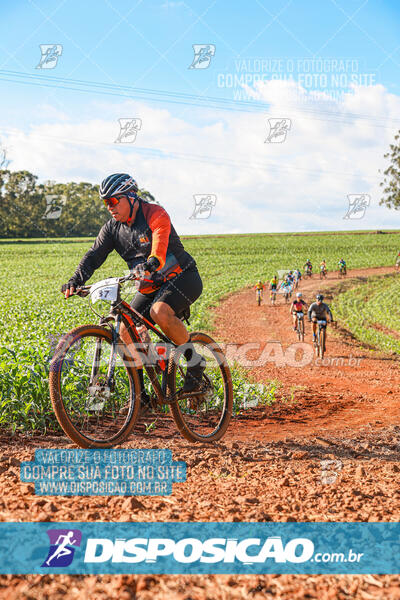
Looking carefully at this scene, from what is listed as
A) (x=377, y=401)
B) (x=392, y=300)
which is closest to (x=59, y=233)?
(x=392, y=300)

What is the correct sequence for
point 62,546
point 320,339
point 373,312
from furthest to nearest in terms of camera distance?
point 373,312 → point 320,339 → point 62,546

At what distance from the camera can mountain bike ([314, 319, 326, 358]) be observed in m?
15.3

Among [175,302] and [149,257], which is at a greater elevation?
[149,257]

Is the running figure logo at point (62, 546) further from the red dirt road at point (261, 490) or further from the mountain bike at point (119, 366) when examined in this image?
the mountain bike at point (119, 366)

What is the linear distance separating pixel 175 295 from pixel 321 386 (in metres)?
5.69

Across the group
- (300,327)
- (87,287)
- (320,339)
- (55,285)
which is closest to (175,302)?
(87,287)

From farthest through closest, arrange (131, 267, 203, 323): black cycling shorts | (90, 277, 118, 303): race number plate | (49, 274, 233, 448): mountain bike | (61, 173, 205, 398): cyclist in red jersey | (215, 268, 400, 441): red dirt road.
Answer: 1. (215, 268, 400, 441): red dirt road
2. (131, 267, 203, 323): black cycling shorts
3. (61, 173, 205, 398): cyclist in red jersey
4. (90, 277, 118, 303): race number plate
5. (49, 274, 233, 448): mountain bike

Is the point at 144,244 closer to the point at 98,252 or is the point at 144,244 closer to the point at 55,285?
the point at 98,252

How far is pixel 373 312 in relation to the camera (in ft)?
90.8

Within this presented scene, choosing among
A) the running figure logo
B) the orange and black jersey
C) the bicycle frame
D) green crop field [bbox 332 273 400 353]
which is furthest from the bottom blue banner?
green crop field [bbox 332 273 400 353]

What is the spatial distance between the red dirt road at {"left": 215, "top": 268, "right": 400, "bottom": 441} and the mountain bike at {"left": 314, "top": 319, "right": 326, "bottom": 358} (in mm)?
330

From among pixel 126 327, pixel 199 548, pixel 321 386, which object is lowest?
pixel 199 548

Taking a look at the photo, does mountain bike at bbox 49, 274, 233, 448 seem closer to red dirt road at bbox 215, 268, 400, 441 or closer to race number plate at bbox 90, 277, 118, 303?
race number plate at bbox 90, 277, 118, 303

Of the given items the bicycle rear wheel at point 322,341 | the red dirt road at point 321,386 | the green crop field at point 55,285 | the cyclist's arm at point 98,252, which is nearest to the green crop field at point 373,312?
the red dirt road at point 321,386
